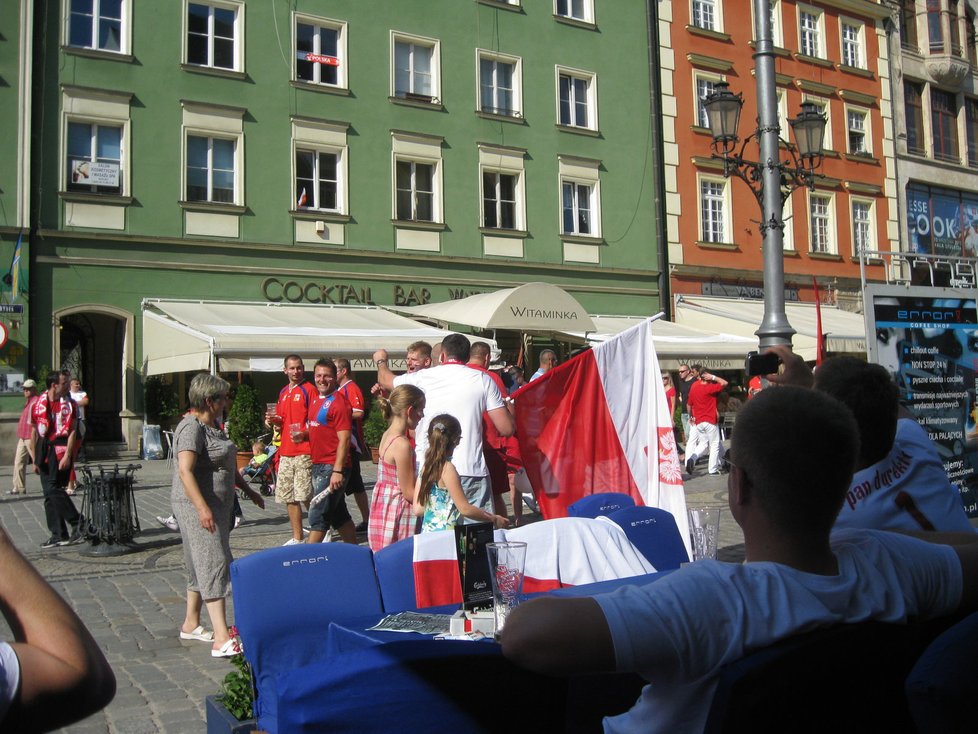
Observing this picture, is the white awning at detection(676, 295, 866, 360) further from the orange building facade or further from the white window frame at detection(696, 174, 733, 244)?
the white window frame at detection(696, 174, 733, 244)

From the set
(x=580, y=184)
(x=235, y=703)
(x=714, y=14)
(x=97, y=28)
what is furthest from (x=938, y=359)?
(x=714, y=14)

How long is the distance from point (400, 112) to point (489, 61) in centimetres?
307

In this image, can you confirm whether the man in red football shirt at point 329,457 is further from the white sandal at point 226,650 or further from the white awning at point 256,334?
the white awning at point 256,334

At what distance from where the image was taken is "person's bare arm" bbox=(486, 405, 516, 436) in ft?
20.1

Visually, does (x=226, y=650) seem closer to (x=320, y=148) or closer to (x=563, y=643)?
(x=563, y=643)

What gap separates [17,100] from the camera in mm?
17984

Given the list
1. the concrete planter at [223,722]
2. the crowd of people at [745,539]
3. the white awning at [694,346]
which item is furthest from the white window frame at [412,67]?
the concrete planter at [223,722]

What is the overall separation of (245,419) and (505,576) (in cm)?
1513

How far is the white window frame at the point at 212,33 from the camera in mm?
19641

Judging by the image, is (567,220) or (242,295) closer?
(242,295)

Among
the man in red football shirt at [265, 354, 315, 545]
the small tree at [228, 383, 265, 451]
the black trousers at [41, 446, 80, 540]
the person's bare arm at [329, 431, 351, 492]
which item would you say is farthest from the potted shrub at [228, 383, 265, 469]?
the person's bare arm at [329, 431, 351, 492]

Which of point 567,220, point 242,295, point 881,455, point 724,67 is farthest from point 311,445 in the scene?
point 724,67

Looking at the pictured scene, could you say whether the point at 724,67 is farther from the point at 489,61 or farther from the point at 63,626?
the point at 63,626

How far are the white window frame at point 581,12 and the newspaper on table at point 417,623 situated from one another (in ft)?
78.0
